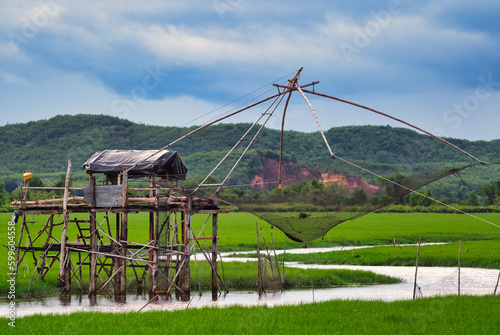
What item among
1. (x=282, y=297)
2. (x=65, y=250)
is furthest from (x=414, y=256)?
(x=65, y=250)

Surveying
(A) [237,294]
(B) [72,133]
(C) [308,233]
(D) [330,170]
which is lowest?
(A) [237,294]

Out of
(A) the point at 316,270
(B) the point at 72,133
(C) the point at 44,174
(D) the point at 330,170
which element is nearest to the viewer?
(D) the point at 330,170

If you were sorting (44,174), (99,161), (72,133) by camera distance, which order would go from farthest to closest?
1. (72,133)
2. (44,174)
3. (99,161)

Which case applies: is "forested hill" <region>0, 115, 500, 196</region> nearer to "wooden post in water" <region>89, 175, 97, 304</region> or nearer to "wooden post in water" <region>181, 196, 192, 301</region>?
"wooden post in water" <region>181, 196, 192, 301</region>

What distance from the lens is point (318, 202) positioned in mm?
14531

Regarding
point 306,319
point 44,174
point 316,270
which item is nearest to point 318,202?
point 306,319

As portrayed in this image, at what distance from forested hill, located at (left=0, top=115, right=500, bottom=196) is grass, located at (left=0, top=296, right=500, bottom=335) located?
69280mm

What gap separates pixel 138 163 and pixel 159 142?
116148 millimetres

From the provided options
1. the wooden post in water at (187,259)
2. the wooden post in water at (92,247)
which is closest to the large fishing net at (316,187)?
the wooden post in water at (187,259)

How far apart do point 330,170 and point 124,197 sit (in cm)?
699

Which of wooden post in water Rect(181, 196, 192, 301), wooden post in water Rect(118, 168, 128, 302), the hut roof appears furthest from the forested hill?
wooden post in water Rect(118, 168, 128, 302)

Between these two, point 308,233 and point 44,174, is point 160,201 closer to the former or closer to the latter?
point 308,233

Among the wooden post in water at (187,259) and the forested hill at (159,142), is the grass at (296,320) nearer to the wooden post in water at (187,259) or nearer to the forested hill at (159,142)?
the wooden post in water at (187,259)

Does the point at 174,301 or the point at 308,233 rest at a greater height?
the point at 308,233
